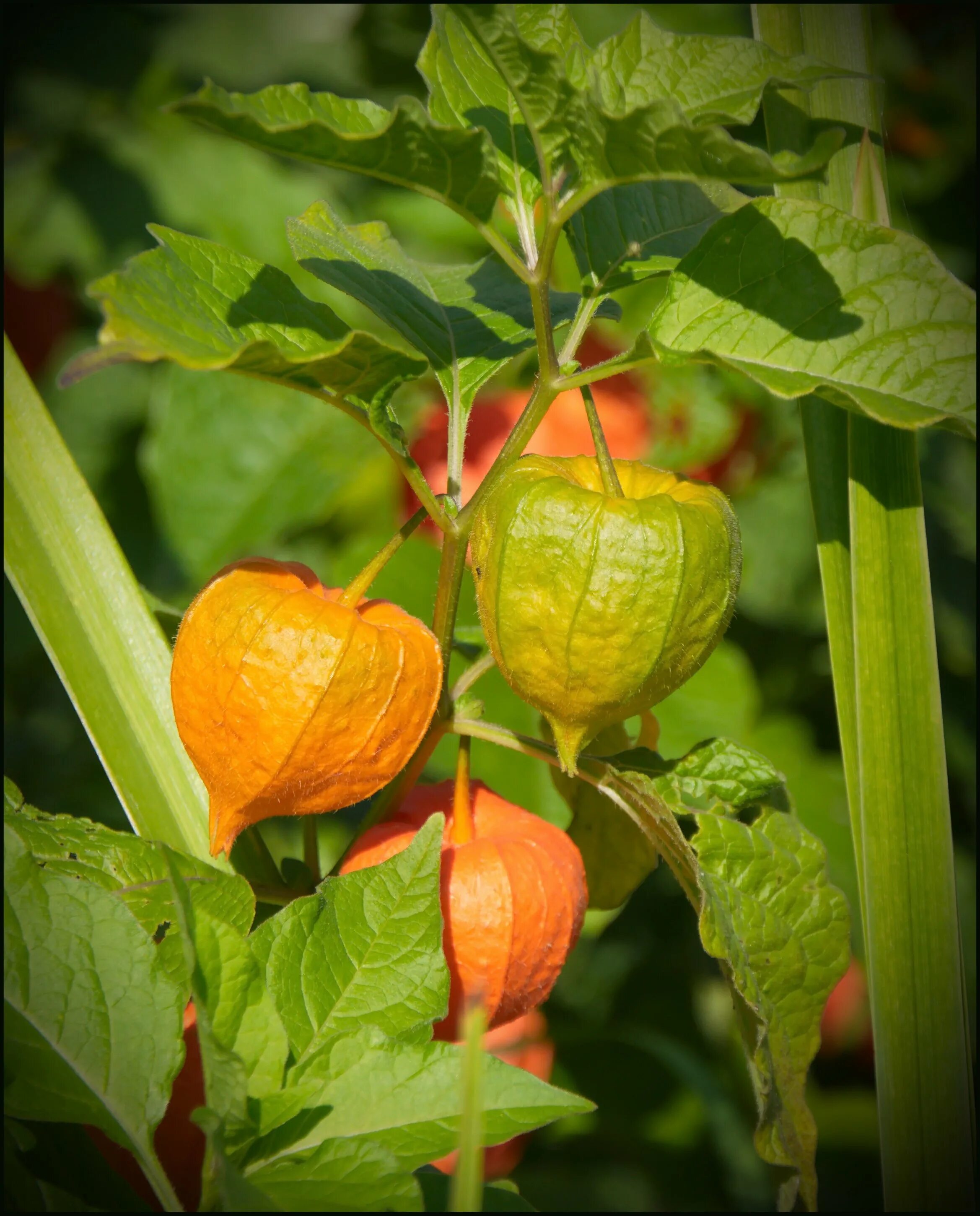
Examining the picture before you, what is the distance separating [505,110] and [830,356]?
0.16 metres

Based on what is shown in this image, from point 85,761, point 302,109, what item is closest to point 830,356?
point 302,109

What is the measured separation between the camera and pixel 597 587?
1.30 ft

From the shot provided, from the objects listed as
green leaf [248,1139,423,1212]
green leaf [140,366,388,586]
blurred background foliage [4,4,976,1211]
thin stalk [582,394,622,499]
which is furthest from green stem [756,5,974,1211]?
green leaf [140,366,388,586]

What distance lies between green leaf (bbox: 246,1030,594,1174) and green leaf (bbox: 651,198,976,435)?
0.80 ft

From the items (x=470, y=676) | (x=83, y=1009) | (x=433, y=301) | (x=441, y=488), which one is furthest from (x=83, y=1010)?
(x=441, y=488)

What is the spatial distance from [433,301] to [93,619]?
209mm

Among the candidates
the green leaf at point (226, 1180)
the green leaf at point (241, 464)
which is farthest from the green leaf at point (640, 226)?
the green leaf at point (241, 464)

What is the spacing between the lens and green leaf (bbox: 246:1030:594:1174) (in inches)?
14.4

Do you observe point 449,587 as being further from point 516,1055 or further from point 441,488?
point 441,488

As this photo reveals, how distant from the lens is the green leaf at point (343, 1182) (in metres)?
0.34

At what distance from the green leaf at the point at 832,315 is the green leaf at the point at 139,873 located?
0.82 feet

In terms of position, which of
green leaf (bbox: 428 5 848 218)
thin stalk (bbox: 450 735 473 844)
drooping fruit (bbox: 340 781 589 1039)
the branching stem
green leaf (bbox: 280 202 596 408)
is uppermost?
green leaf (bbox: 428 5 848 218)

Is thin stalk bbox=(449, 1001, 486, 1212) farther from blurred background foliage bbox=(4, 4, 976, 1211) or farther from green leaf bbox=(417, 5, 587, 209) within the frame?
blurred background foliage bbox=(4, 4, 976, 1211)

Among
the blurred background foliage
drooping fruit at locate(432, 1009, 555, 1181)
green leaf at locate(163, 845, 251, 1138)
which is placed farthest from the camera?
the blurred background foliage
